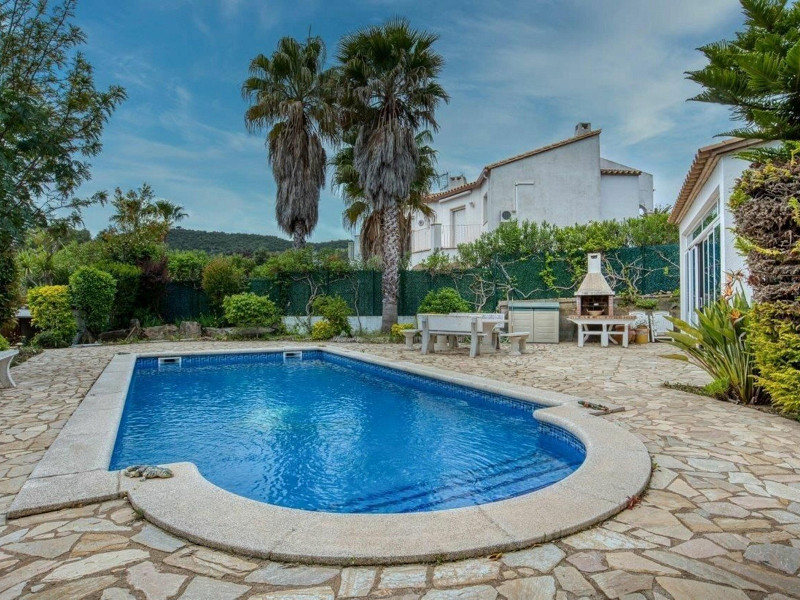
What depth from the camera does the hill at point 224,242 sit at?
35812 millimetres

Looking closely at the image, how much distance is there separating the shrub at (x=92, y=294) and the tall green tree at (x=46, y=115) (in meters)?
5.00

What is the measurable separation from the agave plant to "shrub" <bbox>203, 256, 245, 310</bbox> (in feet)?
44.5

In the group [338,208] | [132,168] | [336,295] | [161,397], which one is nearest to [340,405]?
[161,397]

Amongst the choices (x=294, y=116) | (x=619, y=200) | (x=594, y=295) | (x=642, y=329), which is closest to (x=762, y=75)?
(x=594, y=295)

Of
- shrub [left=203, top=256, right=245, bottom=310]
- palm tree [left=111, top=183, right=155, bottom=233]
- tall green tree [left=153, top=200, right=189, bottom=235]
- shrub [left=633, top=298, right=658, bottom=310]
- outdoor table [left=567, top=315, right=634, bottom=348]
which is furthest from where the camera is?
tall green tree [left=153, top=200, right=189, bottom=235]

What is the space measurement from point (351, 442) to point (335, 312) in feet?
32.1

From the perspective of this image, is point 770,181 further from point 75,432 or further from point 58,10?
point 58,10

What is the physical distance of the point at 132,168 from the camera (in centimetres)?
2098

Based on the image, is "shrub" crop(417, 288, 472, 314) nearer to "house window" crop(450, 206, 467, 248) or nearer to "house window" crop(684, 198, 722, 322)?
"house window" crop(684, 198, 722, 322)

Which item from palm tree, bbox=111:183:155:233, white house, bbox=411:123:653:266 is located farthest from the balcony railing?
palm tree, bbox=111:183:155:233

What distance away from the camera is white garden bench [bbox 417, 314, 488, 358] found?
1012 centimetres

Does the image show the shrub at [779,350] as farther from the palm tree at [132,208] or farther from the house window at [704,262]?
the palm tree at [132,208]

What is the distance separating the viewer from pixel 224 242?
37.8 m

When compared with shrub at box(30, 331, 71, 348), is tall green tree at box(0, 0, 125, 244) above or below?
above
